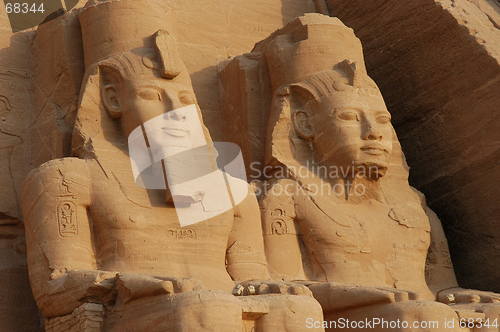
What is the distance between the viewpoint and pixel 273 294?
26.3 feet

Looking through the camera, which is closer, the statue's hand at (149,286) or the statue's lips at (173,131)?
the statue's hand at (149,286)

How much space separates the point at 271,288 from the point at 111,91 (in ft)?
6.30

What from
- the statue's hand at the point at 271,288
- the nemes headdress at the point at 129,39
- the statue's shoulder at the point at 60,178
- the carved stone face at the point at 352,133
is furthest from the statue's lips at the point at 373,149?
the statue's shoulder at the point at 60,178

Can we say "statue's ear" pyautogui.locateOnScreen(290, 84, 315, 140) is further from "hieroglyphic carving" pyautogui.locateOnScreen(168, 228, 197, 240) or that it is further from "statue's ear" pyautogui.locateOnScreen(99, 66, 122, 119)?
"hieroglyphic carving" pyautogui.locateOnScreen(168, 228, 197, 240)

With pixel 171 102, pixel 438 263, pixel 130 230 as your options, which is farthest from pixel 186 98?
pixel 438 263

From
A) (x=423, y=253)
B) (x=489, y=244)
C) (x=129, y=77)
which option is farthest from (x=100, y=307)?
(x=489, y=244)

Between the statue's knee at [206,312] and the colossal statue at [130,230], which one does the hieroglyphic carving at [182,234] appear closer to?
the colossal statue at [130,230]

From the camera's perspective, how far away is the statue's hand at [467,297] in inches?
355

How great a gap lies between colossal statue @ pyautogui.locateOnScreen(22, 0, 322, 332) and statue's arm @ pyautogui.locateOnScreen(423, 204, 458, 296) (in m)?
1.50

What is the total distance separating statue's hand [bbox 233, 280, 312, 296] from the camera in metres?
8.12

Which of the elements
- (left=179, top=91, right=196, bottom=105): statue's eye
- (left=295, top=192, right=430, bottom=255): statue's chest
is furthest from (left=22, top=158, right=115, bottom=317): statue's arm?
(left=295, top=192, right=430, bottom=255): statue's chest

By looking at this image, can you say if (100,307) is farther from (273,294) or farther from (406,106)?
(406,106)

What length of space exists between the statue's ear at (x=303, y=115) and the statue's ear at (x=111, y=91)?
133 centimetres

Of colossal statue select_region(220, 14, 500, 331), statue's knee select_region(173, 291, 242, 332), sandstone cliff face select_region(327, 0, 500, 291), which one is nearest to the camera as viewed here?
statue's knee select_region(173, 291, 242, 332)
